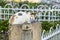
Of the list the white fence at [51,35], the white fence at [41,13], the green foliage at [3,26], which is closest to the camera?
the white fence at [51,35]

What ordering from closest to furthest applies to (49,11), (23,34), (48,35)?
(23,34) → (48,35) → (49,11)

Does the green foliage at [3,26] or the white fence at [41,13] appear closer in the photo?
the green foliage at [3,26]

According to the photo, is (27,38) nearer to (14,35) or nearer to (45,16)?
(14,35)

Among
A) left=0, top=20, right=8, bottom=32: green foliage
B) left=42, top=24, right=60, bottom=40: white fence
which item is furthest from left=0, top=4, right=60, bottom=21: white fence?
left=42, top=24, right=60, bottom=40: white fence

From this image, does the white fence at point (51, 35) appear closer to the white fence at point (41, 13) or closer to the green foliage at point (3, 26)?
the green foliage at point (3, 26)

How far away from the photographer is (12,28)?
17.1ft

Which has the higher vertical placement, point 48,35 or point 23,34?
point 23,34

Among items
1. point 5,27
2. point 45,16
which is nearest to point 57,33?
point 5,27

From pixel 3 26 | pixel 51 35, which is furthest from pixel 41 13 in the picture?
pixel 51 35

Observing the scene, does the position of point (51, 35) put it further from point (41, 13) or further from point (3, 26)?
point (41, 13)

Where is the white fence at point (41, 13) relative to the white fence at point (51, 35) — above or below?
above

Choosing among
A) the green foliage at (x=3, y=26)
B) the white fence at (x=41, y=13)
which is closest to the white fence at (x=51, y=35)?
the green foliage at (x=3, y=26)

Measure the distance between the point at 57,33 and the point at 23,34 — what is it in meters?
3.00

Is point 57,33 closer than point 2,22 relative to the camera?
Yes
